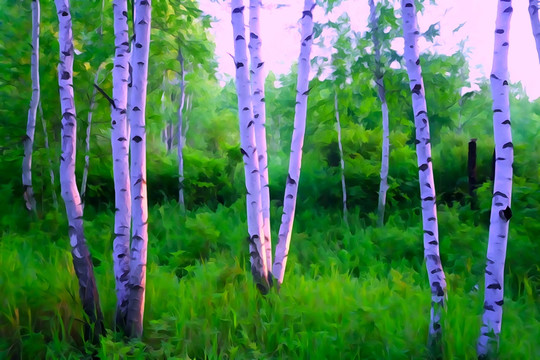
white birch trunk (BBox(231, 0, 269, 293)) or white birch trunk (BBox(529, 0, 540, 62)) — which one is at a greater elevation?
white birch trunk (BBox(529, 0, 540, 62))

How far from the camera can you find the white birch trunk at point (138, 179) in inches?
168

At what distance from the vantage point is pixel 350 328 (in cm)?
422

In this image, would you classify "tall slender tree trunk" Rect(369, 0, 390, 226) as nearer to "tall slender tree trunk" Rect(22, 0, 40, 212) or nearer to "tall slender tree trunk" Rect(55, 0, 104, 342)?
"tall slender tree trunk" Rect(22, 0, 40, 212)

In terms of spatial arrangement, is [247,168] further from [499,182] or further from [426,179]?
[499,182]

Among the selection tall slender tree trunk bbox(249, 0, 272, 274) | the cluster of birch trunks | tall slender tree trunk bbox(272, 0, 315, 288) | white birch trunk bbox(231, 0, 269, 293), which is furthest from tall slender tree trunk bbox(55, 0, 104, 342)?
tall slender tree trunk bbox(272, 0, 315, 288)

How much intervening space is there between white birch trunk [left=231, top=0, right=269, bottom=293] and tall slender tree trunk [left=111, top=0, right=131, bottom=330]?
1208 mm

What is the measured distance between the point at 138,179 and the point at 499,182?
322cm

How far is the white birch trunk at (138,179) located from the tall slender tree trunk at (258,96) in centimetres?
138

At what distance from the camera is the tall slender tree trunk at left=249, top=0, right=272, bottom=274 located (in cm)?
535

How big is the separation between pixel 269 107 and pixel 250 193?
25.2 meters

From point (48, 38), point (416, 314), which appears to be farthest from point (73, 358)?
point (48, 38)

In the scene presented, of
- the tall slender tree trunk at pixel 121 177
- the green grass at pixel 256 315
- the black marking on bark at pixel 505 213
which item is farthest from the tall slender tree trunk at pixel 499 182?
the tall slender tree trunk at pixel 121 177

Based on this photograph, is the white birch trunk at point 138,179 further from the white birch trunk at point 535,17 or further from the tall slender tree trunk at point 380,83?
the tall slender tree trunk at point 380,83

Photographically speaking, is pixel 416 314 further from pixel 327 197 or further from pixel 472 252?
pixel 327 197
